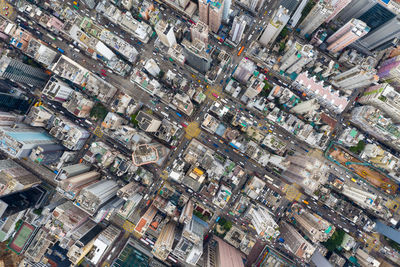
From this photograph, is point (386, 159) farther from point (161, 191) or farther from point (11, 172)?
point (11, 172)

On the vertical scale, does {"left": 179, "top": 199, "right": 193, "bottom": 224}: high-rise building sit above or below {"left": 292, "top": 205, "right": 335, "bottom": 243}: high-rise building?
below

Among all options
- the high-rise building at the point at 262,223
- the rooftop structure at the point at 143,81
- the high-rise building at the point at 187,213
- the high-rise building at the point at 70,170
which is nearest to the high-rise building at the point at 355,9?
the rooftop structure at the point at 143,81

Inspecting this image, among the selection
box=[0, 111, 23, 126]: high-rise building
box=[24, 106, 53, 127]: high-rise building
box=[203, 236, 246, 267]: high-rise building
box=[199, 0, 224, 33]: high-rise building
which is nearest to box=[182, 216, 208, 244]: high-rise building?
box=[203, 236, 246, 267]: high-rise building

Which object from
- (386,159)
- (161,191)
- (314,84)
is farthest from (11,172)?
(386,159)

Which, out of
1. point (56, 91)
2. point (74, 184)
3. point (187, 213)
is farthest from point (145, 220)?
point (56, 91)

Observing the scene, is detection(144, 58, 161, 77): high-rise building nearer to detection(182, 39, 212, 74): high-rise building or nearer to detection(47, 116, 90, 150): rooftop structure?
detection(182, 39, 212, 74): high-rise building

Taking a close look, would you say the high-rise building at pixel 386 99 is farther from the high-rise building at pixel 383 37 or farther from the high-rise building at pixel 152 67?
the high-rise building at pixel 152 67
